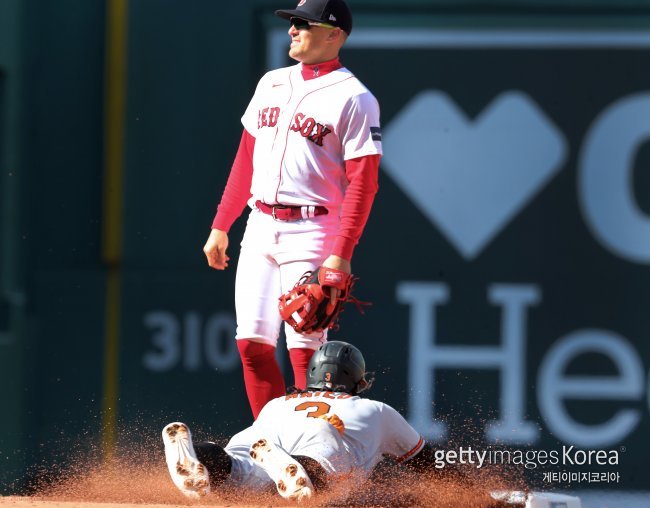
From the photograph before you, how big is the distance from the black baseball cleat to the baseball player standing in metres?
0.74

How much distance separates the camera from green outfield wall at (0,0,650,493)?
5660 millimetres

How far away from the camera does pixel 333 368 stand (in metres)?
4.63

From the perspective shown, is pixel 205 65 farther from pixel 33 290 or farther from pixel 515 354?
pixel 515 354

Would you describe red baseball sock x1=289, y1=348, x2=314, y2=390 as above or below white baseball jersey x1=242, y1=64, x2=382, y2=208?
below

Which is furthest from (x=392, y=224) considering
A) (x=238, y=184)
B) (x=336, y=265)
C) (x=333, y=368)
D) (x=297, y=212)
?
(x=333, y=368)

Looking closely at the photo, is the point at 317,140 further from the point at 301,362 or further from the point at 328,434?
the point at 328,434

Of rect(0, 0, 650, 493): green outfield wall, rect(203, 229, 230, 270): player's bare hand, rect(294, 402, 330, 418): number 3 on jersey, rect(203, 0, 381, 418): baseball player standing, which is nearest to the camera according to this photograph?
rect(294, 402, 330, 418): number 3 on jersey

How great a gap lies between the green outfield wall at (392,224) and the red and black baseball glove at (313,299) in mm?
945

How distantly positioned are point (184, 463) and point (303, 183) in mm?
1148

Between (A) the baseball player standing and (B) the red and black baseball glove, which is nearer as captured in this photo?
(B) the red and black baseball glove

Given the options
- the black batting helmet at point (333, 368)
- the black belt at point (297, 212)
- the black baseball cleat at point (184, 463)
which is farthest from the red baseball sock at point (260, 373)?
the black baseball cleat at point (184, 463)

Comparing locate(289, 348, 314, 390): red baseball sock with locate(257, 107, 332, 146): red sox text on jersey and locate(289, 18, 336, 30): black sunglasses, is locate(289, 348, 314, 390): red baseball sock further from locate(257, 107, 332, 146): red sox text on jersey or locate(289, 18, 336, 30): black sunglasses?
locate(289, 18, 336, 30): black sunglasses

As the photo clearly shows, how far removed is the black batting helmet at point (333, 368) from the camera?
463 cm

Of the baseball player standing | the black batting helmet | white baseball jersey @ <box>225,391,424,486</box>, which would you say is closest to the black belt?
the baseball player standing
